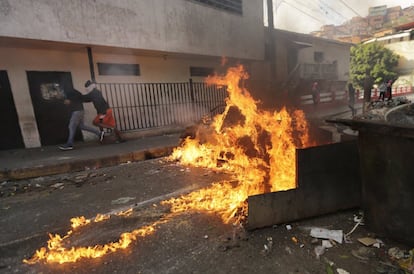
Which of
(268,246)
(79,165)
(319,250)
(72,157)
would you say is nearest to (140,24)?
(72,157)

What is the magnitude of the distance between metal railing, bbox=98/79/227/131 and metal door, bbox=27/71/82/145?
1348 mm

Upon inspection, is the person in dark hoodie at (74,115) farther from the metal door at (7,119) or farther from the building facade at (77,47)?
the metal door at (7,119)

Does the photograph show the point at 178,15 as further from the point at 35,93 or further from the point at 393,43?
the point at 393,43

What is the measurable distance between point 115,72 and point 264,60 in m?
9.31

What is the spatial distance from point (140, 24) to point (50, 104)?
414 cm

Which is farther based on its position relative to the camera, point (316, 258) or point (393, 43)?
point (393, 43)

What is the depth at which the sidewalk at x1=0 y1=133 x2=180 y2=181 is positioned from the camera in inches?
226

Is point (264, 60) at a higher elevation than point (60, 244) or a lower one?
higher

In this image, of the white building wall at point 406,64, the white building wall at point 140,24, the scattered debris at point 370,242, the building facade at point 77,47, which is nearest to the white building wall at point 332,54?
the white building wall at point 140,24

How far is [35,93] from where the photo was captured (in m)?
7.76

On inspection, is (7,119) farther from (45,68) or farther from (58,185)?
(58,185)

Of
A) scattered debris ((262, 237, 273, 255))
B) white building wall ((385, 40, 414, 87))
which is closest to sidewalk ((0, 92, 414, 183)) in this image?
scattered debris ((262, 237, 273, 255))

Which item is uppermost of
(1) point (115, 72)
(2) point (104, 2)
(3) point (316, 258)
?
(2) point (104, 2)

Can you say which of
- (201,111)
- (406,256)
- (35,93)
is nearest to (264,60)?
(201,111)
